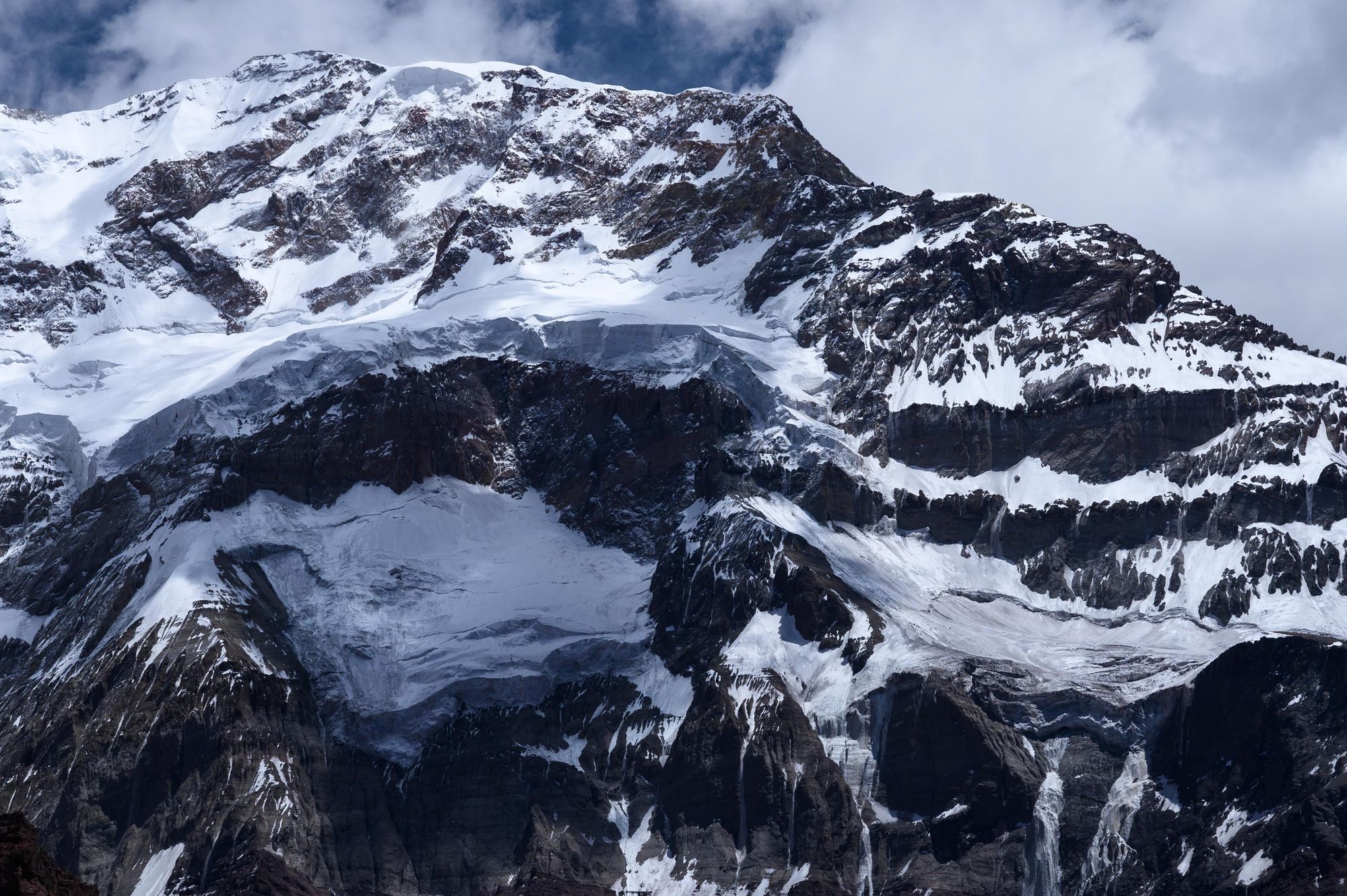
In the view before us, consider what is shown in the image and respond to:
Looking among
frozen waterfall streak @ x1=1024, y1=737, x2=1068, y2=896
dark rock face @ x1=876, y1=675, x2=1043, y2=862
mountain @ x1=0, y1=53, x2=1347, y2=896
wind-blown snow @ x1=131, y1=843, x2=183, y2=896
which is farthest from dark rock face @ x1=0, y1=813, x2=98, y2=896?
dark rock face @ x1=876, y1=675, x2=1043, y2=862

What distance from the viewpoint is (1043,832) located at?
155750 millimetres

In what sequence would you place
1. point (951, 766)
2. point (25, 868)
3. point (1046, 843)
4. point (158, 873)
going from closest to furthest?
point (25, 868) → point (1046, 843) → point (951, 766) → point (158, 873)

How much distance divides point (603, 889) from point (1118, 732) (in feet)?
121

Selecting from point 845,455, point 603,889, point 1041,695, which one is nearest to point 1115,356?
point 845,455

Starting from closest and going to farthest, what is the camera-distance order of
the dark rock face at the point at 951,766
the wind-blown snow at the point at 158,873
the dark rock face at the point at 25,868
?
the dark rock face at the point at 25,868, the dark rock face at the point at 951,766, the wind-blown snow at the point at 158,873

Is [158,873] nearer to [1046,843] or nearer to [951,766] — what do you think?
[951,766]

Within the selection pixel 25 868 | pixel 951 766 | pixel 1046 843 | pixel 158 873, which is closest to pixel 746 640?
pixel 951 766

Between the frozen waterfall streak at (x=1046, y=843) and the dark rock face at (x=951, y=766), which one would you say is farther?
the dark rock face at (x=951, y=766)

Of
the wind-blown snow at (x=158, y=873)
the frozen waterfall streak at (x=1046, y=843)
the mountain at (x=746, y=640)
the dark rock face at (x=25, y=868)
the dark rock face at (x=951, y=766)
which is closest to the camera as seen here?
the dark rock face at (x=25, y=868)

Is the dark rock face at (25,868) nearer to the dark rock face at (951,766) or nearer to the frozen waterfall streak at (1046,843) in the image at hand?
the frozen waterfall streak at (1046,843)

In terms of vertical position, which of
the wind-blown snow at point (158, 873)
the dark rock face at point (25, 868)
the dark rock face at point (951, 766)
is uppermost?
the dark rock face at point (25, 868)

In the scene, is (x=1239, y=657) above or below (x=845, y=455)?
below

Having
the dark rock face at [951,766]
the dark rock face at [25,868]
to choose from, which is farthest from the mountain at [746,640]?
the dark rock face at [25,868]

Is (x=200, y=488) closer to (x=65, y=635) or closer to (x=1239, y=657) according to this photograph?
(x=65, y=635)
